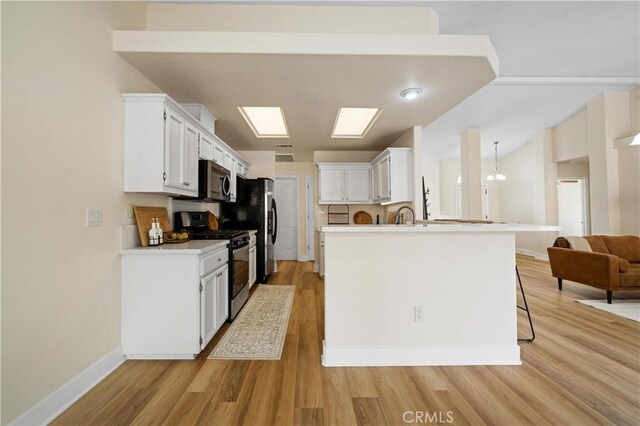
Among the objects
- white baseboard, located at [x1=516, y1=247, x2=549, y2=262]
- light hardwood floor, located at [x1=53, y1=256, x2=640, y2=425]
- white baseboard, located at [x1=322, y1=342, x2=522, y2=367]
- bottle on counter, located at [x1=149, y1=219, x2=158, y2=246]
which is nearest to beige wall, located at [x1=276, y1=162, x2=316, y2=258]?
light hardwood floor, located at [x1=53, y1=256, x2=640, y2=425]

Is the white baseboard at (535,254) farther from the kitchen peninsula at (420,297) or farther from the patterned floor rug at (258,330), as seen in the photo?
the patterned floor rug at (258,330)

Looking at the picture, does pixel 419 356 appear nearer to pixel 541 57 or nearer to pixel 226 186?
pixel 226 186

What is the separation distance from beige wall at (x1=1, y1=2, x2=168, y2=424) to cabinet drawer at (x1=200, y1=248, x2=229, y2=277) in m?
0.62

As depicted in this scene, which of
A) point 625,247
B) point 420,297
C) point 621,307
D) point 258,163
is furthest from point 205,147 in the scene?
point 625,247

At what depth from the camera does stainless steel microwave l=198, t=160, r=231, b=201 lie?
3.00m

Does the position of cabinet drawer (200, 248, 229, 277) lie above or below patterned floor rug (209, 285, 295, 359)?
above

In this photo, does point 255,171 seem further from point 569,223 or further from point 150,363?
point 569,223

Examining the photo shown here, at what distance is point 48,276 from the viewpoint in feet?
5.05

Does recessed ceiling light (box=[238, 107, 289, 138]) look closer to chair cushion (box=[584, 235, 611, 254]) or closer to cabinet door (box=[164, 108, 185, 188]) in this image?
cabinet door (box=[164, 108, 185, 188])

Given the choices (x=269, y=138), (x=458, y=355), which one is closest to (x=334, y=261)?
(x=458, y=355)

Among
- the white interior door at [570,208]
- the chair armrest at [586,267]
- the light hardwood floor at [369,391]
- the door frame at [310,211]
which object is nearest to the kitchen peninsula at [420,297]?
the light hardwood floor at [369,391]

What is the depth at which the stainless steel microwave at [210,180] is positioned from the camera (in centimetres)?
300

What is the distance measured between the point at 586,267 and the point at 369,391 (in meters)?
3.83

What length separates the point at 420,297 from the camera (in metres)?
2.11
